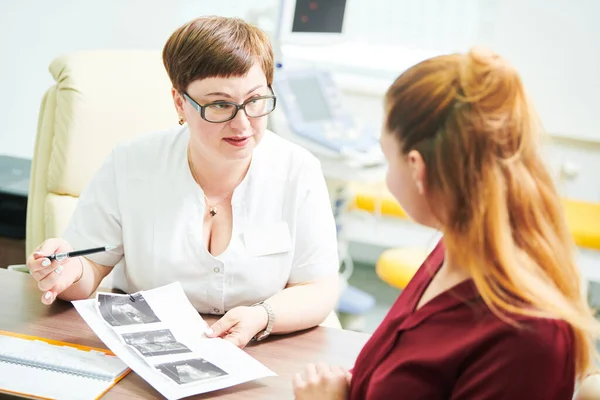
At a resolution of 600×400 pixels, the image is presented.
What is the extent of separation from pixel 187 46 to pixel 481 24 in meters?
2.51

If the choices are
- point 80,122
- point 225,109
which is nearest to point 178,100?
point 225,109

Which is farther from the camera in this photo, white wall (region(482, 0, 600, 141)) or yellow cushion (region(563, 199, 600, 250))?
white wall (region(482, 0, 600, 141))

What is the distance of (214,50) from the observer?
4.82 ft

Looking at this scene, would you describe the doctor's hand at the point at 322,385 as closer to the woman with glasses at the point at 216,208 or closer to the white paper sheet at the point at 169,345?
the white paper sheet at the point at 169,345

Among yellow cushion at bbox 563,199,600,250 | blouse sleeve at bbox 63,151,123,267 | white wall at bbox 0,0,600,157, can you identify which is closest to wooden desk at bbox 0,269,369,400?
blouse sleeve at bbox 63,151,123,267

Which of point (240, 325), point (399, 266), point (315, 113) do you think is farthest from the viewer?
point (315, 113)

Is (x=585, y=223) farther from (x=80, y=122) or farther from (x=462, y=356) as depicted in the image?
(x=462, y=356)

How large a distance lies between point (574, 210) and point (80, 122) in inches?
90.6

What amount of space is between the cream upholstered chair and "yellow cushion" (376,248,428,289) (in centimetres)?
112

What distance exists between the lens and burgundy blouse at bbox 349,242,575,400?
86 centimetres

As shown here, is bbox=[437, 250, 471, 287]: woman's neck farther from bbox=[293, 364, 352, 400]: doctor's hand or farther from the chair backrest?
the chair backrest

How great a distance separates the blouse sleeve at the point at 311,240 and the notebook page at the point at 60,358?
0.49m

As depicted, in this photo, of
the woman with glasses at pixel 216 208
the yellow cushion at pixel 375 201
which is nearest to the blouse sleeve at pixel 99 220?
the woman with glasses at pixel 216 208

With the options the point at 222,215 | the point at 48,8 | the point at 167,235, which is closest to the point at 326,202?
the point at 222,215
